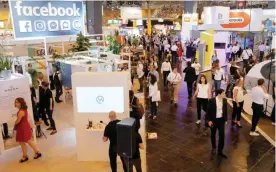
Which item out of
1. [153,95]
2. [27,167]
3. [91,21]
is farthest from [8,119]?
[91,21]

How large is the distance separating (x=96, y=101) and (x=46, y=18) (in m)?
2.17

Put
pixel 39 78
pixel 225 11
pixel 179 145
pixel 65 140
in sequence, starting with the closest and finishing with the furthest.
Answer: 1. pixel 179 145
2. pixel 65 140
3. pixel 39 78
4. pixel 225 11

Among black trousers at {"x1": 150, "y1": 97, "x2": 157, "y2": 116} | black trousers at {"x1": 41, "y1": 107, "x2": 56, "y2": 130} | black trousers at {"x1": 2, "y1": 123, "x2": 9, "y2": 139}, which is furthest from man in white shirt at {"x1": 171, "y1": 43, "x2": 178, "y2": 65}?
black trousers at {"x1": 2, "y1": 123, "x2": 9, "y2": 139}

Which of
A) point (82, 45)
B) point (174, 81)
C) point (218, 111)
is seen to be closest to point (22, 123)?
point (218, 111)

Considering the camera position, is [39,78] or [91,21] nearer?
[39,78]

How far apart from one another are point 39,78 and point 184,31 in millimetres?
12432

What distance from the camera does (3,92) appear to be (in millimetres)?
5020

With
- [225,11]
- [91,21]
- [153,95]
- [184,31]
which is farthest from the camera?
[184,31]

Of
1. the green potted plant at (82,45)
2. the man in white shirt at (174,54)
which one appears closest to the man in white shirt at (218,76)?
the green potted plant at (82,45)

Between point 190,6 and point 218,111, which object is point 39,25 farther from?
point 190,6

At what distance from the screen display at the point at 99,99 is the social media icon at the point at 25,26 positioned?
164cm

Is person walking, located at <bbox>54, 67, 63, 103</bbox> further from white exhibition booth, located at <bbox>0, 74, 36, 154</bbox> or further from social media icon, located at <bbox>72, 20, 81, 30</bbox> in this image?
white exhibition booth, located at <bbox>0, 74, 36, 154</bbox>

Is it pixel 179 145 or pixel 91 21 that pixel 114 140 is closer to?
pixel 179 145

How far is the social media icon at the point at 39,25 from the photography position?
5.42 metres
